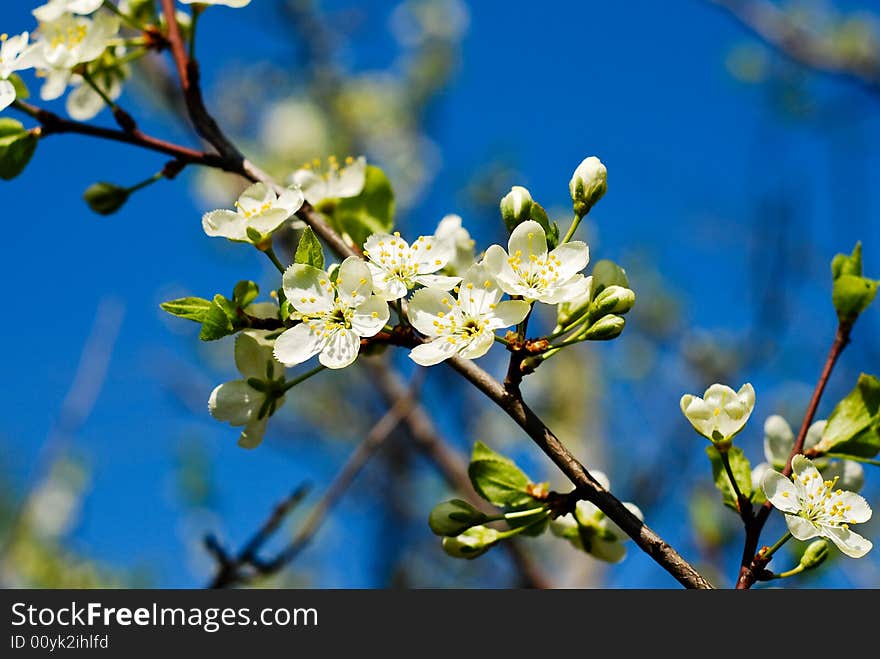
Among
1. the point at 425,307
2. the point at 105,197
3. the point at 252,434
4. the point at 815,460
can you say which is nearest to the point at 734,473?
the point at 815,460

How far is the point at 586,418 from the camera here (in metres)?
7.26

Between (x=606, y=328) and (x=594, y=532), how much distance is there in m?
→ 0.44

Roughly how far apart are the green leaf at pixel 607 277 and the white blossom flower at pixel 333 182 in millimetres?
505

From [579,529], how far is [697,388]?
13.1 feet

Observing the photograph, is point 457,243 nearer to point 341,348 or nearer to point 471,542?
point 341,348

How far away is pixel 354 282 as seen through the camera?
1.26 metres

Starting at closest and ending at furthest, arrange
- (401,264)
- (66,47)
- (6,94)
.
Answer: (401,264)
(6,94)
(66,47)

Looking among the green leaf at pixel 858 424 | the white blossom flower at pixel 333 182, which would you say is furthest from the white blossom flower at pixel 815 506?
the white blossom flower at pixel 333 182

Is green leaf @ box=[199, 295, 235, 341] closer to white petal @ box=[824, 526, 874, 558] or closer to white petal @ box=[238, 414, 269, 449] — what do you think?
white petal @ box=[238, 414, 269, 449]

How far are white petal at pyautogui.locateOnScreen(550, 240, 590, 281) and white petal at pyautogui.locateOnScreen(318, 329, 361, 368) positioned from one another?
0.32 meters

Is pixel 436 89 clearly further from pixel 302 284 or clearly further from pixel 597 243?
pixel 302 284

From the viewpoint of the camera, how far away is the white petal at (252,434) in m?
1.38

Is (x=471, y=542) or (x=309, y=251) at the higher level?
(x=309, y=251)

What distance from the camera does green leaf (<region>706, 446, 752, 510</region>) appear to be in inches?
51.7
